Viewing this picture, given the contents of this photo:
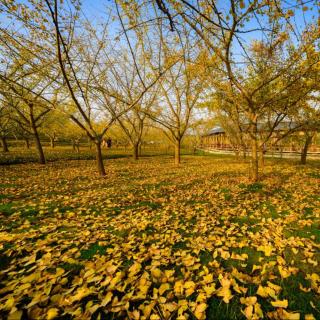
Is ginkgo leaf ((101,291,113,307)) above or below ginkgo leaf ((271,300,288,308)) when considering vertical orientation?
above

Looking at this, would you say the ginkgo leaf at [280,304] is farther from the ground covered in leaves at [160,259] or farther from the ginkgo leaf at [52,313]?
the ginkgo leaf at [52,313]

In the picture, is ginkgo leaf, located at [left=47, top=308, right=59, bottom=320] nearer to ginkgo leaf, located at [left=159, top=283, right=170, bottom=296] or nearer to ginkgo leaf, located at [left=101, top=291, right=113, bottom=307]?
ginkgo leaf, located at [left=101, top=291, right=113, bottom=307]

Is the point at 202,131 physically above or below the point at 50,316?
above

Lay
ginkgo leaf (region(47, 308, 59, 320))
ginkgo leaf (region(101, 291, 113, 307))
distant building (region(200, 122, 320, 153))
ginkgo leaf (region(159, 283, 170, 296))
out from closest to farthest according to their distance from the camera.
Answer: ginkgo leaf (region(47, 308, 59, 320)) → ginkgo leaf (region(101, 291, 113, 307)) → ginkgo leaf (region(159, 283, 170, 296)) → distant building (region(200, 122, 320, 153))

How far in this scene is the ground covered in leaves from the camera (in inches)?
73.3

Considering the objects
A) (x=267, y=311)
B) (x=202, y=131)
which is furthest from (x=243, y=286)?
(x=202, y=131)

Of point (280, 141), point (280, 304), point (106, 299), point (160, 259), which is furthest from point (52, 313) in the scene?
point (280, 141)

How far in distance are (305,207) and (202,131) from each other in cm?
3705

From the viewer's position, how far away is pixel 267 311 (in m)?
1.84

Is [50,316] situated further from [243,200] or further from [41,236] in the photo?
[243,200]

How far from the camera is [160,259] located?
8.75ft

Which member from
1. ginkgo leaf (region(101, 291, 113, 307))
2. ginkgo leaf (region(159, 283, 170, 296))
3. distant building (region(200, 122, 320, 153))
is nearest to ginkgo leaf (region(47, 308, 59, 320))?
ginkgo leaf (region(101, 291, 113, 307))

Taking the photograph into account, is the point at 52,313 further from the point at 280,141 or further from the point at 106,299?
the point at 280,141

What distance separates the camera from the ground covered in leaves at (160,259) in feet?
6.11
